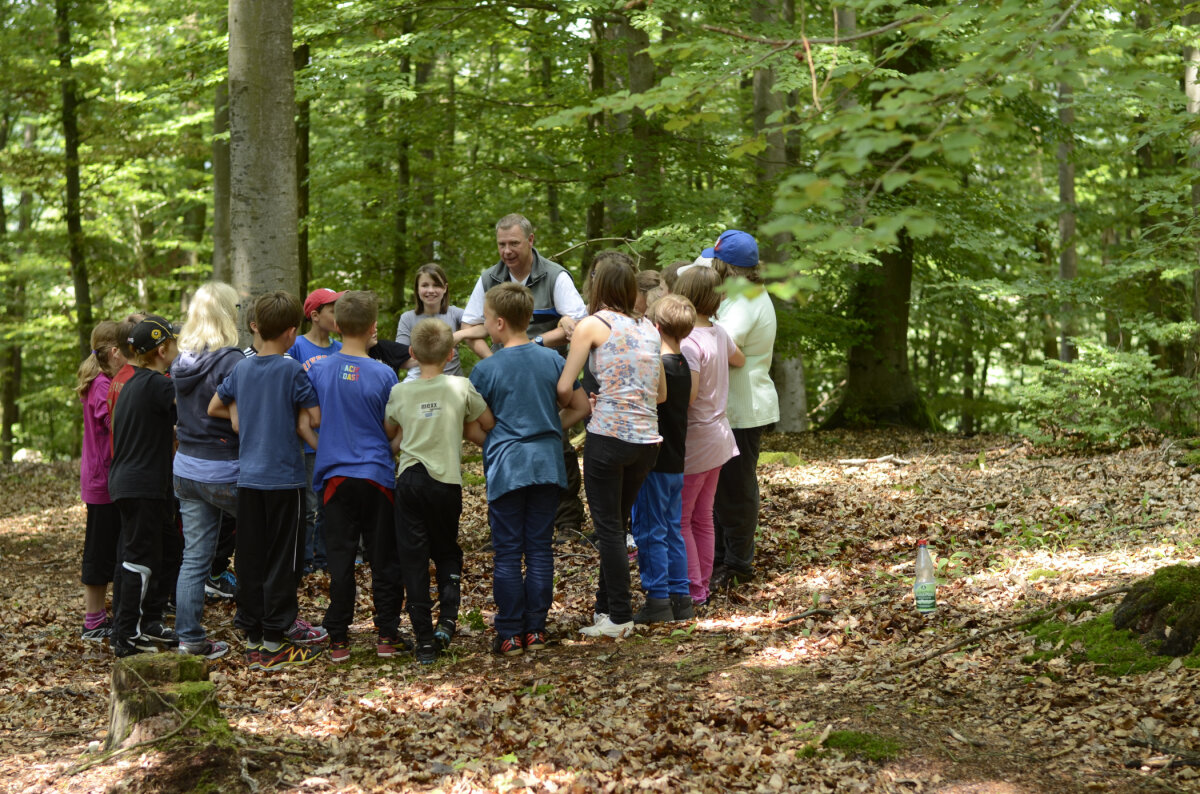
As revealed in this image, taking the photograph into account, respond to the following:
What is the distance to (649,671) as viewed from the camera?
15.7 feet

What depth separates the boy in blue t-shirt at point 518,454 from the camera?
5059 millimetres

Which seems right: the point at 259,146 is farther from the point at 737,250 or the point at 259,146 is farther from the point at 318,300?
the point at 737,250

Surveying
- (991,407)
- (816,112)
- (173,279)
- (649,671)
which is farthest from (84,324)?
(991,407)

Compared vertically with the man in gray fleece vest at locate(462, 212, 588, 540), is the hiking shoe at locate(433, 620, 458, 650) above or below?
below

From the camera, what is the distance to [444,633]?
534 centimetres

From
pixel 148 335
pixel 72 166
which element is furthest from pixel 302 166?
pixel 148 335

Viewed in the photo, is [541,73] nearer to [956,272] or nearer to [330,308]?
[956,272]

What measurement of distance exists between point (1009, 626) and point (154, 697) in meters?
4.06

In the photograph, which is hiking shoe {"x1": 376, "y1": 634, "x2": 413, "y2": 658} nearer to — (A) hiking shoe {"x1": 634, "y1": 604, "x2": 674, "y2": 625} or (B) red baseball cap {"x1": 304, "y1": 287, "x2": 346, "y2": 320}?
(A) hiking shoe {"x1": 634, "y1": 604, "x2": 674, "y2": 625}

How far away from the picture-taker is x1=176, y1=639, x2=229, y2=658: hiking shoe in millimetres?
5387

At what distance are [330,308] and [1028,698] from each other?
4798 millimetres

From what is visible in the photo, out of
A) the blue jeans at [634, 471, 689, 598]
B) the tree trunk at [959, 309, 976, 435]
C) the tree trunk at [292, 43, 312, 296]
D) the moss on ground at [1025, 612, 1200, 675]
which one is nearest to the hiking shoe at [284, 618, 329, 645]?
the blue jeans at [634, 471, 689, 598]

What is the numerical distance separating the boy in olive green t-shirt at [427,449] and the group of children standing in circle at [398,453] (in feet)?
0.04

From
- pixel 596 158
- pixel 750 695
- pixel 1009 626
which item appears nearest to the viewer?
pixel 750 695
